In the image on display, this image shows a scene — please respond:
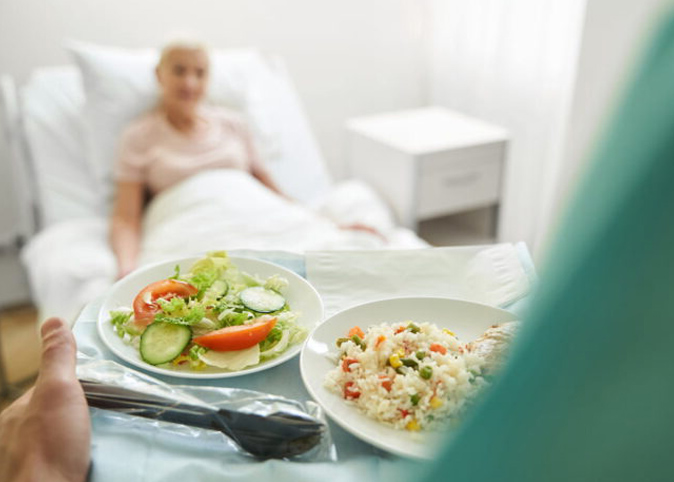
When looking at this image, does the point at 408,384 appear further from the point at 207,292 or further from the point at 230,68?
the point at 230,68

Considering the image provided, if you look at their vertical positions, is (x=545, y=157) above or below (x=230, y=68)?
below

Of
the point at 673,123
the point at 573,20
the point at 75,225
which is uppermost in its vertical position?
the point at 673,123

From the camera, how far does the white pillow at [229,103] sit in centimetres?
205

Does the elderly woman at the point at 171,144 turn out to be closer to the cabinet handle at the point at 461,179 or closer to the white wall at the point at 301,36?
the white wall at the point at 301,36

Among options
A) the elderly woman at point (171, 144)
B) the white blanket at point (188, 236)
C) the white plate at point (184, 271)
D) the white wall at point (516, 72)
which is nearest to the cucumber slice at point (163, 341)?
the white plate at point (184, 271)

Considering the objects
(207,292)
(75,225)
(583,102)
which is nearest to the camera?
(207,292)

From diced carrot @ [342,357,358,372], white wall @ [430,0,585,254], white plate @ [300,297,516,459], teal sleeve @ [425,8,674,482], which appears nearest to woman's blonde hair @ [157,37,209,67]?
white wall @ [430,0,585,254]

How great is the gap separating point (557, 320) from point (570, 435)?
0.05m

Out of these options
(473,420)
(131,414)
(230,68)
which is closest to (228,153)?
(230,68)

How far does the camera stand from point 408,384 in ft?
2.24

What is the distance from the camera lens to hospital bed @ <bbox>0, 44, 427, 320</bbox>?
1.66m

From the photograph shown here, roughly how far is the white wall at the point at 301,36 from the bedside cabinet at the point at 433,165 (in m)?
0.38

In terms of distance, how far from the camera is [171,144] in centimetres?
197

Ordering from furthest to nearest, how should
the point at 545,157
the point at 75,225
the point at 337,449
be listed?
the point at 545,157, the point at 75,225, the point at 337,449
